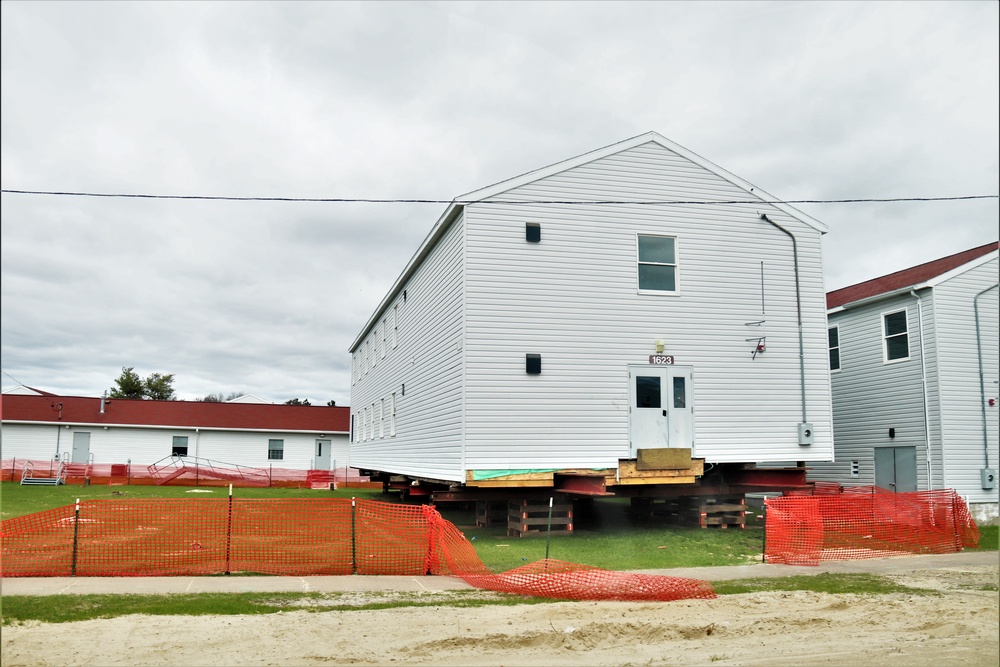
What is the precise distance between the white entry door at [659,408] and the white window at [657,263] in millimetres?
1870

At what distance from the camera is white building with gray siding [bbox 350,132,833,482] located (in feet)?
58.3

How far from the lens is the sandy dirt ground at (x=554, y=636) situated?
25.8 ft

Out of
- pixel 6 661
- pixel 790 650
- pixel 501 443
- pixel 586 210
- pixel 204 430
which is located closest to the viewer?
pixel 6 661

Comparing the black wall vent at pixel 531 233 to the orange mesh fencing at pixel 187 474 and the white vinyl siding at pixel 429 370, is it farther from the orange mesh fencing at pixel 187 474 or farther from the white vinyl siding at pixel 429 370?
the orange mesh fencing at pixel 187 474

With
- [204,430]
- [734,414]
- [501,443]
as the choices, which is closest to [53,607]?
[501,443]

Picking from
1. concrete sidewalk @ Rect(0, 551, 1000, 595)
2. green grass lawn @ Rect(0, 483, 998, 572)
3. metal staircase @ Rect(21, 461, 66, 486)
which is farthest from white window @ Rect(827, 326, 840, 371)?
metal staircase @ Rect(21, 461, 66, 486)

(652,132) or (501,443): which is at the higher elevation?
(652,132)

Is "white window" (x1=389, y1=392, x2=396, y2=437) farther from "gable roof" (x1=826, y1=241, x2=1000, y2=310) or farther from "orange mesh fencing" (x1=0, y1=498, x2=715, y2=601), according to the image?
"gable roof" (x1=826, y1=241, x2=1000, y2=310)

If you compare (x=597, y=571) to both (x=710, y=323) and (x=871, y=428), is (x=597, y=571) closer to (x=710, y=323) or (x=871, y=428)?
(x=710, y=323)

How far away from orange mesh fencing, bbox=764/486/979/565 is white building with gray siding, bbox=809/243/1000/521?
330 centimetres

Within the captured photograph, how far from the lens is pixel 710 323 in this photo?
19250 millimetres

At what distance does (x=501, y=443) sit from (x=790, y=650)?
961 cm

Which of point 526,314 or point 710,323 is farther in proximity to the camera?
point 710,323

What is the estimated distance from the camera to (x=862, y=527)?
18000mm
